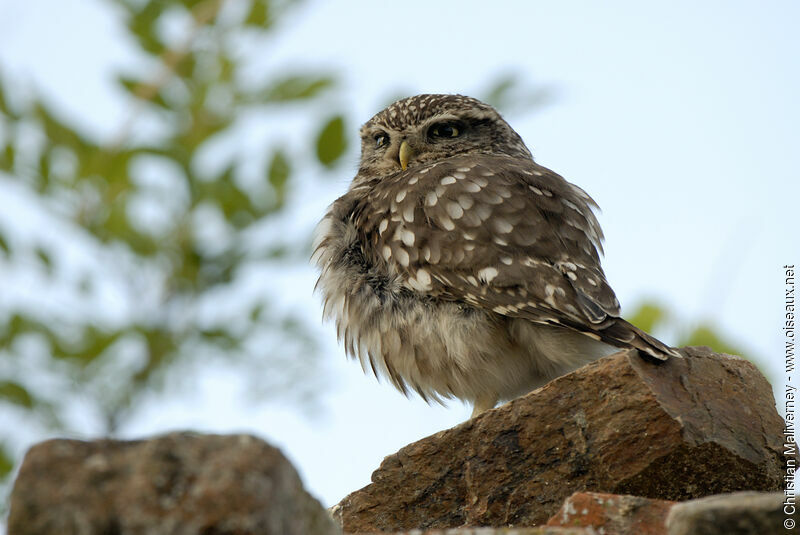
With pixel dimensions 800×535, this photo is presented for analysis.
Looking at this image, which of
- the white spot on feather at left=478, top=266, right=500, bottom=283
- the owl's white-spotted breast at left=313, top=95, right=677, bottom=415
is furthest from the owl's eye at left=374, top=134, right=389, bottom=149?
the white spot on feather at left=478, top=266, right=500, bottom=283

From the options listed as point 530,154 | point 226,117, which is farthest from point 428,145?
point 226,117

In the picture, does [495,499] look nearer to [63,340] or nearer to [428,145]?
[63,340]

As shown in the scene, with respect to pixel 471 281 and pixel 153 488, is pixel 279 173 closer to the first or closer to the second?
pixel 153 488

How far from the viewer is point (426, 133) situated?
16.3 ft

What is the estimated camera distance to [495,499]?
2695 mm

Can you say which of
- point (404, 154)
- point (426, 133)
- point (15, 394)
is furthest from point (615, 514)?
point (426, 133)

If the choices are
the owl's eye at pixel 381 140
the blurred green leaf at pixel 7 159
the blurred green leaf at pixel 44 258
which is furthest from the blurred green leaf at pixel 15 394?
the owl's eye at pixel 381 140

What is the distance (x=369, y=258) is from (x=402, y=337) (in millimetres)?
421

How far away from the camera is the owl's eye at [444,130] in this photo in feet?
16.3

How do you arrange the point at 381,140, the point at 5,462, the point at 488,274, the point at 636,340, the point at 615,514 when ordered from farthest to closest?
the point at 381,140, the point at 488,274, the point at 636,340, the point at 615,514, the point at 5,462

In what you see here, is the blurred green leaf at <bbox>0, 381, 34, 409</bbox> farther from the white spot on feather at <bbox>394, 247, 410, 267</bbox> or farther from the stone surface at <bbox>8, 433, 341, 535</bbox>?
the white spot on feather at <bbox>394, 247, 410, 267</bbox>

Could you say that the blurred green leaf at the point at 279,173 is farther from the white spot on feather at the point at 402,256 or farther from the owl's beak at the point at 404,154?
the owl's beak at the point at 404,154

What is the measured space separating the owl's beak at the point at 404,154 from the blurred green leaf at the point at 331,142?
257 centimetres

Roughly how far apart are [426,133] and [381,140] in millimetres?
267
